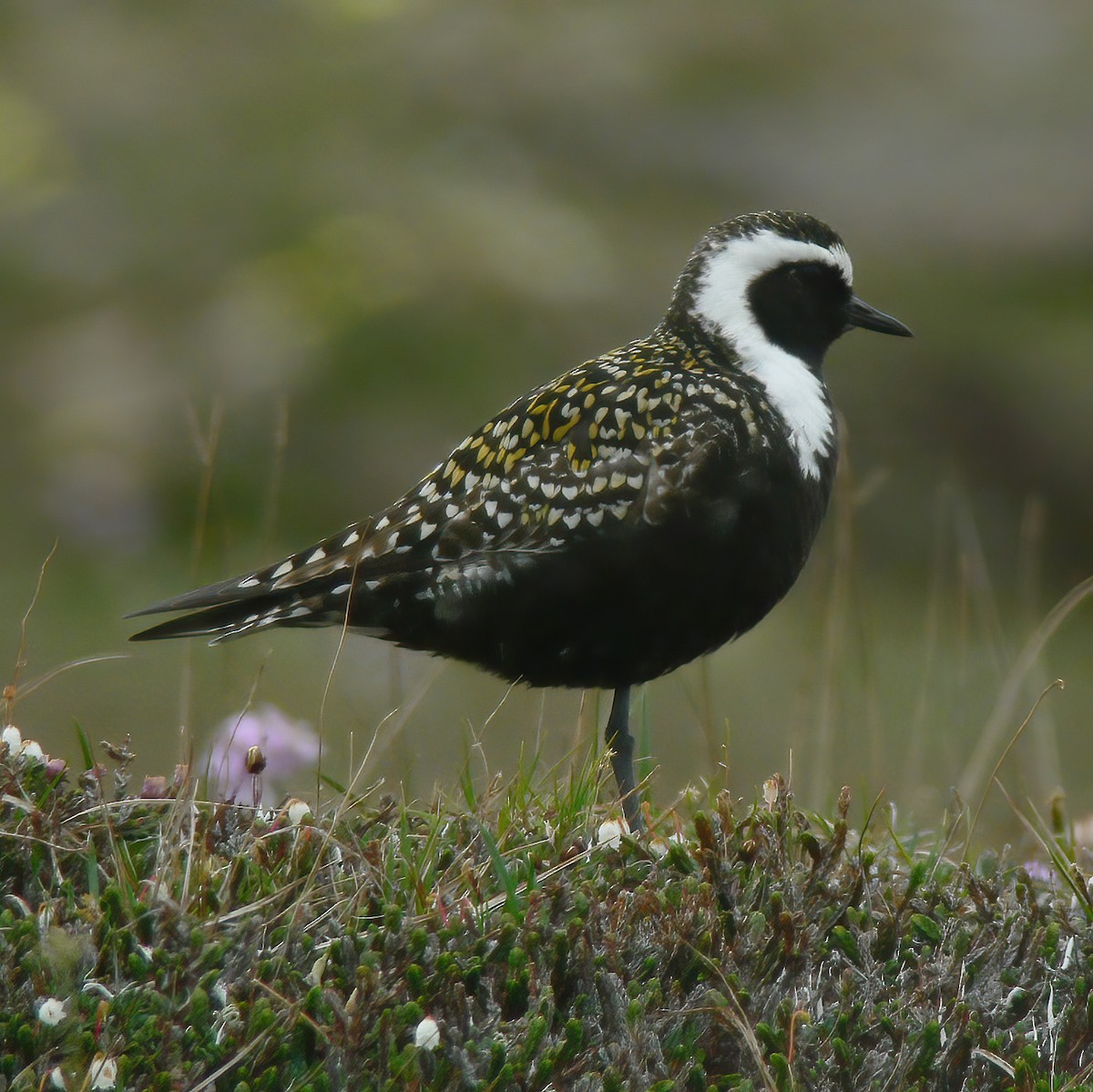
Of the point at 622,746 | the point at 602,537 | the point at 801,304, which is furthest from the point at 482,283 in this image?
the point at 602,537

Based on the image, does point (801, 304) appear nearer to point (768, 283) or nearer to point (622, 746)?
point (768, 283)

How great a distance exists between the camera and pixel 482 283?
14.7m

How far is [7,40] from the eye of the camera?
738 inches

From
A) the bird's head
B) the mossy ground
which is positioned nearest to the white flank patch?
the bird's head

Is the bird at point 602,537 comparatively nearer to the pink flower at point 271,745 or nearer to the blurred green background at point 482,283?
the pink flower at point 271,745

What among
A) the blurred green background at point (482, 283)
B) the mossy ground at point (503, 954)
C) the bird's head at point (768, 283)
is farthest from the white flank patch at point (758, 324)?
the blurred green background at point (482, 283)

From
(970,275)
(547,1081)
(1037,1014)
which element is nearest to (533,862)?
(547,1081)

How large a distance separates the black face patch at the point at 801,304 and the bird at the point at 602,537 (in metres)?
0.12

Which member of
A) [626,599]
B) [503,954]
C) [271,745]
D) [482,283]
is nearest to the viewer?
[503,954]

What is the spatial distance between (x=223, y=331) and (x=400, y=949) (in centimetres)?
1190

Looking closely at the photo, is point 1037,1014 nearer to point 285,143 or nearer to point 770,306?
point 770,306

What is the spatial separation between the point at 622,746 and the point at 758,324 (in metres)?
1.64

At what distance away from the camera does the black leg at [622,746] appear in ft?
16.4

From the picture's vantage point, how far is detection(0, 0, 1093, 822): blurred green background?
35.8 ft
